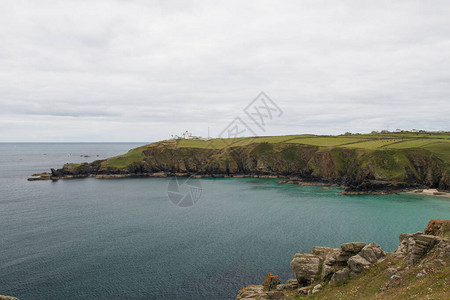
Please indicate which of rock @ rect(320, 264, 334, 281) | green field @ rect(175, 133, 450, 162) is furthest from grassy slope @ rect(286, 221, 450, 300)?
green field @ rect(175, 133, 450, 162)

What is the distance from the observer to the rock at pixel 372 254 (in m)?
30.5

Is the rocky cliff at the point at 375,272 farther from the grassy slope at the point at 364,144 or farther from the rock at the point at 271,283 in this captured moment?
the grassy slope at the point at 364,144

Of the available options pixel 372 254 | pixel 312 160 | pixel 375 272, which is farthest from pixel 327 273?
pixel 312 160

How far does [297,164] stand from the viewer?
146m

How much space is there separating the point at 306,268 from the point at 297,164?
115737 mm

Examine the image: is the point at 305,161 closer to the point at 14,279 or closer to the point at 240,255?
the point at 240,255

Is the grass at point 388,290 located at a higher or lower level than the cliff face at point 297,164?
lower

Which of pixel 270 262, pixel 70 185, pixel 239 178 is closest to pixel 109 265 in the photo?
pixel 270 262

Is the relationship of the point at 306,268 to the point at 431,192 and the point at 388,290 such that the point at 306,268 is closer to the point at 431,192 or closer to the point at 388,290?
the point at 388,290

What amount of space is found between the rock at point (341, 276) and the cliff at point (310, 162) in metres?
85.9

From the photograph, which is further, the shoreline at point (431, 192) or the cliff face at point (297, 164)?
the cliff face at point (297, 164)

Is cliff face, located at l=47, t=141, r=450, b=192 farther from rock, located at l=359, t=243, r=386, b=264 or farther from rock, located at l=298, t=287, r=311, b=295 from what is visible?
rock, located at l=298, t=287, r=311, b=295

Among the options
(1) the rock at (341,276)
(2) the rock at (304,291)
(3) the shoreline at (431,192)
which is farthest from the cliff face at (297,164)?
(2) the rock at (304,291)

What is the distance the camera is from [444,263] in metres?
24.1
